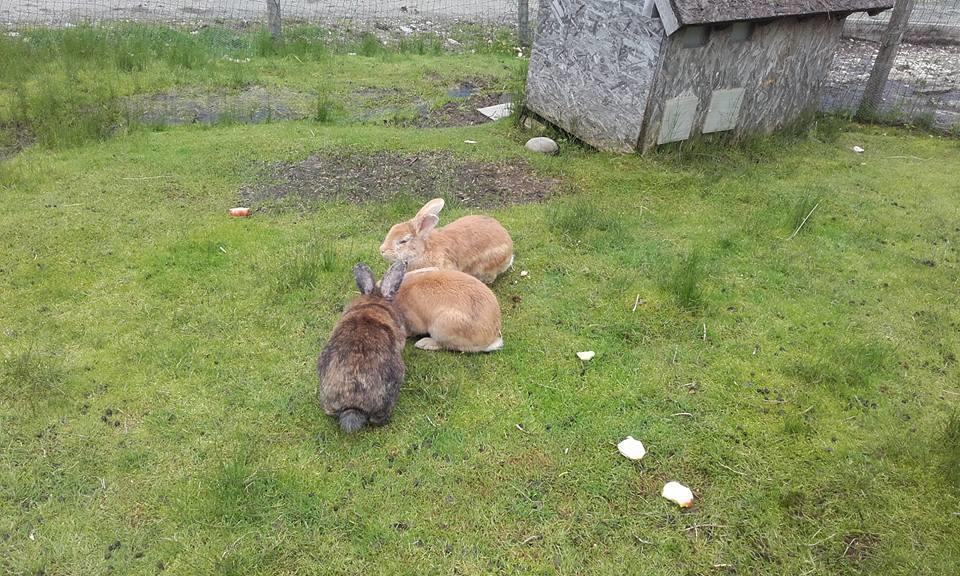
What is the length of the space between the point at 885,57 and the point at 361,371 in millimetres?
7822

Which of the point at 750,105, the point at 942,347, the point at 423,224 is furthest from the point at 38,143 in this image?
the point at 942,347

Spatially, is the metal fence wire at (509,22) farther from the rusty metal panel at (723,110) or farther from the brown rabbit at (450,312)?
the brown rabbit at (450,312)

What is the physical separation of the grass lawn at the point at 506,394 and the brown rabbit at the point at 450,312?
0.42 feet

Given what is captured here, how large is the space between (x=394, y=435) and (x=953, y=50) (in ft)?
42.9

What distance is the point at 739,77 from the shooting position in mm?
6734

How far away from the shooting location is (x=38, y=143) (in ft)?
21.2

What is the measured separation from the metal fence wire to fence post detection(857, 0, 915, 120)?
0.23ft

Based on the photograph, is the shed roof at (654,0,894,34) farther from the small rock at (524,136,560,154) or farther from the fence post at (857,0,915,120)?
the small rock at (524,136,560,154)

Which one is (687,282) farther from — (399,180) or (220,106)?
(220,106)

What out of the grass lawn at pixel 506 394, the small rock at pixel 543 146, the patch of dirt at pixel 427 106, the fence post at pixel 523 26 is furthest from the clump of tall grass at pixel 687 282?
the fence post at pixel 523 26

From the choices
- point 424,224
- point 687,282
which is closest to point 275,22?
point 424,224

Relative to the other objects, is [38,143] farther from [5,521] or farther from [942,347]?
[942,347]

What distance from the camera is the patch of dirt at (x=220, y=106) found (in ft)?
24.5

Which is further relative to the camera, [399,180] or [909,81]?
[909,81]
